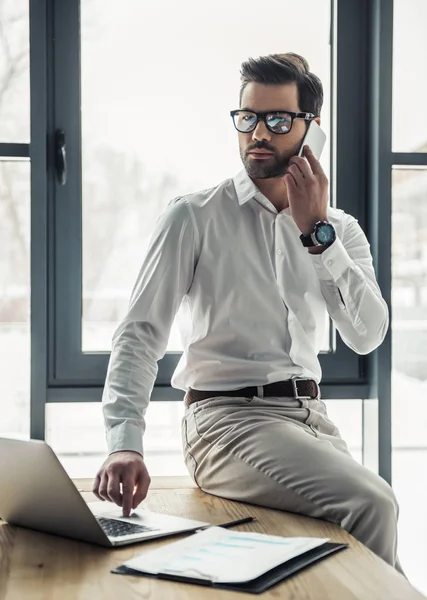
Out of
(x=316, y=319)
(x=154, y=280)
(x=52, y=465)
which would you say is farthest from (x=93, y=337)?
(x=52, y=465)

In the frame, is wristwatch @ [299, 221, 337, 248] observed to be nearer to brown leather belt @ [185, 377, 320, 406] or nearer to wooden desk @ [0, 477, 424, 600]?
brown leather belt @ [185, 377, 320, 406]

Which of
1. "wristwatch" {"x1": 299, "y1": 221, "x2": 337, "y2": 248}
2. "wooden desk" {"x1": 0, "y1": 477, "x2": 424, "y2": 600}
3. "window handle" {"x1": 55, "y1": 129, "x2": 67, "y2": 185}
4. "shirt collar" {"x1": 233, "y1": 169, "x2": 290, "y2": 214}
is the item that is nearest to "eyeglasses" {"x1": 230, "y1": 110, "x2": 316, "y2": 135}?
"shirt collar" {"x1": 233, "y1": 169, "x2": 290, "y2": 214}

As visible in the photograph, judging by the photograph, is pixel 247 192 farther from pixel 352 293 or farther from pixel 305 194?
pixel 352 293

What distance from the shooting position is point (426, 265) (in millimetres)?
2727

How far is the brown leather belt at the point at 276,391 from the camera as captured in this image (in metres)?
2.09

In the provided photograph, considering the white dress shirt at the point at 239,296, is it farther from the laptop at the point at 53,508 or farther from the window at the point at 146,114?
the laptop at the point at 53,508

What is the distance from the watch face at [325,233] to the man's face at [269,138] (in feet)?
0.78

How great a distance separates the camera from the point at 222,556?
1218 mm

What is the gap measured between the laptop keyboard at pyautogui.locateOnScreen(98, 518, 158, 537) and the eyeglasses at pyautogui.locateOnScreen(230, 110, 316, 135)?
117cm

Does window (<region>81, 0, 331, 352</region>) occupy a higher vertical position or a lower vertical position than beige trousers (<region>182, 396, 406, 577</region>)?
higher

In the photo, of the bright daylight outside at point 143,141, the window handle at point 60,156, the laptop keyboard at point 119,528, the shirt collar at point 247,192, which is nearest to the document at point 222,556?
the laptop keyboard at point 119,528

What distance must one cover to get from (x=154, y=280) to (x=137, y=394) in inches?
12.9

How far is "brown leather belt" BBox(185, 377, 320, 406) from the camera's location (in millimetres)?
2086

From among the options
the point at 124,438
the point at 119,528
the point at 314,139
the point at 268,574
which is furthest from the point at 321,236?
the point at 268,574
